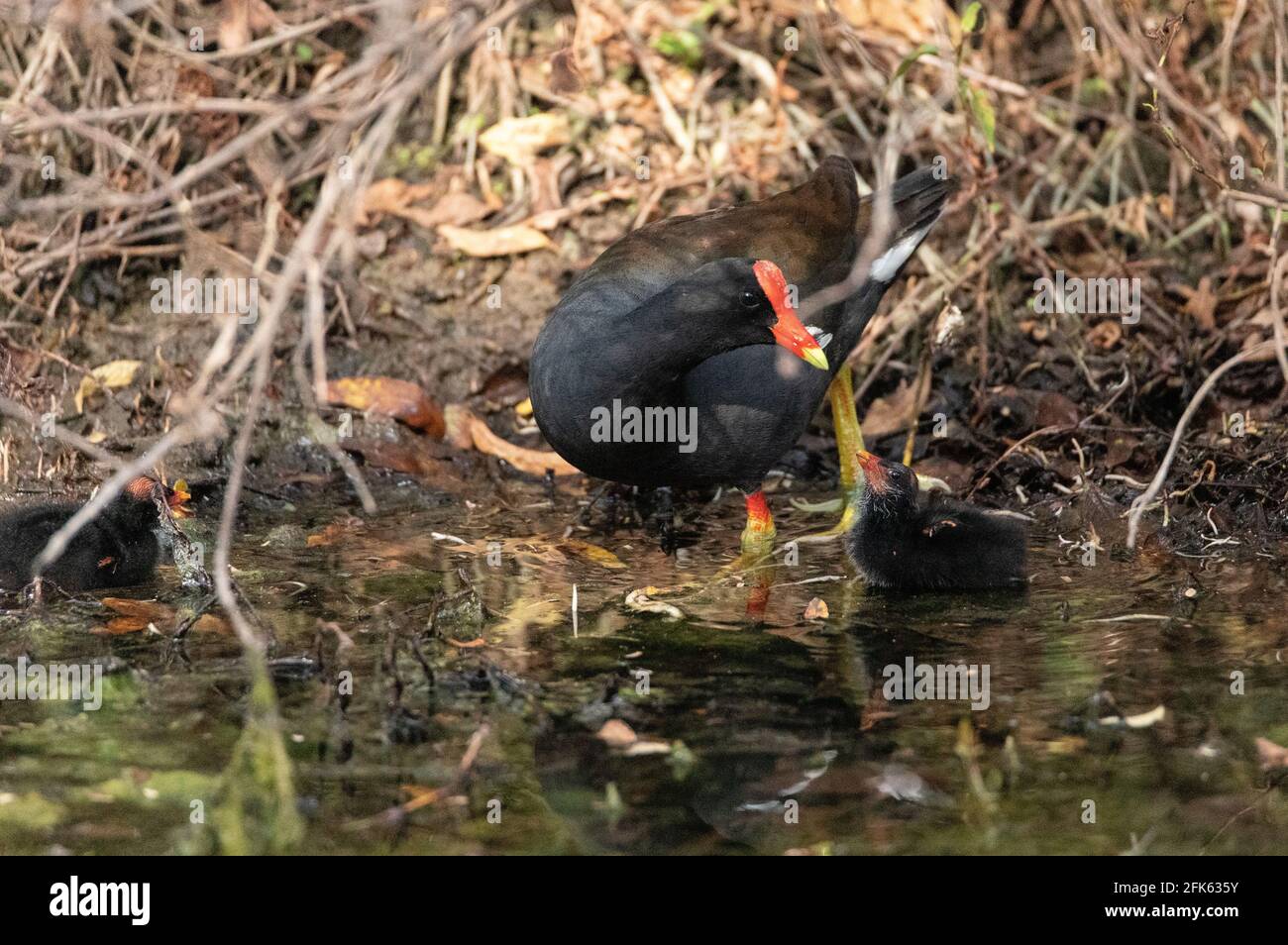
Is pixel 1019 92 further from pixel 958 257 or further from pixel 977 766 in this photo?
pixel 977 766

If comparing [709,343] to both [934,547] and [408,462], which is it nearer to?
[934,547]

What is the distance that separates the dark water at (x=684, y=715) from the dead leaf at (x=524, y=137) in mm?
2769

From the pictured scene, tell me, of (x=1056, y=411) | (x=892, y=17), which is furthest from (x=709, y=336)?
(x=892, y=17)

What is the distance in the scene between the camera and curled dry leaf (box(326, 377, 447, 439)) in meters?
6.09

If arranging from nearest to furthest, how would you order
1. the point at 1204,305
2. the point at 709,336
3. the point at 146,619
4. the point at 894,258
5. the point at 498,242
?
1. the point at 146,619
2. the point at 709,336
3. the point at 894,258
4. the point at 1204,305
5. the point at 498,242

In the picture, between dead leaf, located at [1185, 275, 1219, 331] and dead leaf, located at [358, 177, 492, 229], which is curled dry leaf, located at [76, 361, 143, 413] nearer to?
dead leaf, located at [358, 177, 492, 229]

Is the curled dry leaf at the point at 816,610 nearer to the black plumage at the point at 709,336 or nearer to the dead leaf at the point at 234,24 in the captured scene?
the black plumage at the point at 709,336

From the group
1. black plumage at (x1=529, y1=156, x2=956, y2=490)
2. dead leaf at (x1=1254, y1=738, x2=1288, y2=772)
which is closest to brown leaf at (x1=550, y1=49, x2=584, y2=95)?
black plumage at (x1=529, y1=156, x2=956, y2=490)

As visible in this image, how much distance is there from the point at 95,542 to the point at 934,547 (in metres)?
2.48

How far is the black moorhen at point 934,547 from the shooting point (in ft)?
15.0

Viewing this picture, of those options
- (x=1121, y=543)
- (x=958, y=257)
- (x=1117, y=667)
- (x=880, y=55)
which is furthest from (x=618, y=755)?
(x=880, y=55)

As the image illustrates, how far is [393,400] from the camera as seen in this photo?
612 centimetres
